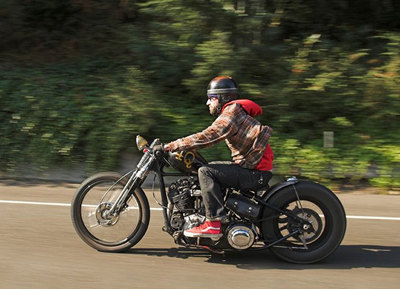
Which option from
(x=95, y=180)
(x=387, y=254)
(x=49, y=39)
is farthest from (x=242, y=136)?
(x=49, y=39)

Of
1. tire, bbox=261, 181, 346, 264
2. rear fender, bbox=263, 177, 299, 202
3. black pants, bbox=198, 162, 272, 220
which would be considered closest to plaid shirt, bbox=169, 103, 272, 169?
black pants, bbox=198, 162, 272, 220

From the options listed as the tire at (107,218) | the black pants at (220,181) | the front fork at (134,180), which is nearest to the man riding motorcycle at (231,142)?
the black pants at (220,181)

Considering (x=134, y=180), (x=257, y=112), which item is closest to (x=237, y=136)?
(x=257, y=112)

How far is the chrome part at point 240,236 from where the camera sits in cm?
521

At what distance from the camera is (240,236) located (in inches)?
205

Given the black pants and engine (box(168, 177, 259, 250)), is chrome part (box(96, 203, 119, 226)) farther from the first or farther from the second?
the black pants

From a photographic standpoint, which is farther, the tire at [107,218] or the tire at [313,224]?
the tire at [107,218]

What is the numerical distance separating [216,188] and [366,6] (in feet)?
28.0

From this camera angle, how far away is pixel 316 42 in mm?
10609

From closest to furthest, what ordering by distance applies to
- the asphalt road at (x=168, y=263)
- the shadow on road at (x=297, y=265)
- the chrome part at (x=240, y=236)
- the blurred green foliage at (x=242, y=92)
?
the asphalt road at (x=168, y=263) < the chrome part at (x=240, y=236) < the shadow on road at (x=297, y=265) < the blurred green foliage at (x=242, y=92)

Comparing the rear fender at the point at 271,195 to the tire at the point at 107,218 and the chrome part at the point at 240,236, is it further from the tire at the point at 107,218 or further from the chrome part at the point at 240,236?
the tire at the point at 107,218

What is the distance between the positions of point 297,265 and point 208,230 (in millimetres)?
955

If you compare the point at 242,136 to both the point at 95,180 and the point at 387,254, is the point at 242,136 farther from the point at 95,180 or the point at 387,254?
the point at 387,254

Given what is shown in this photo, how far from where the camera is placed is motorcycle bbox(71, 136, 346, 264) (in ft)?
17.4
